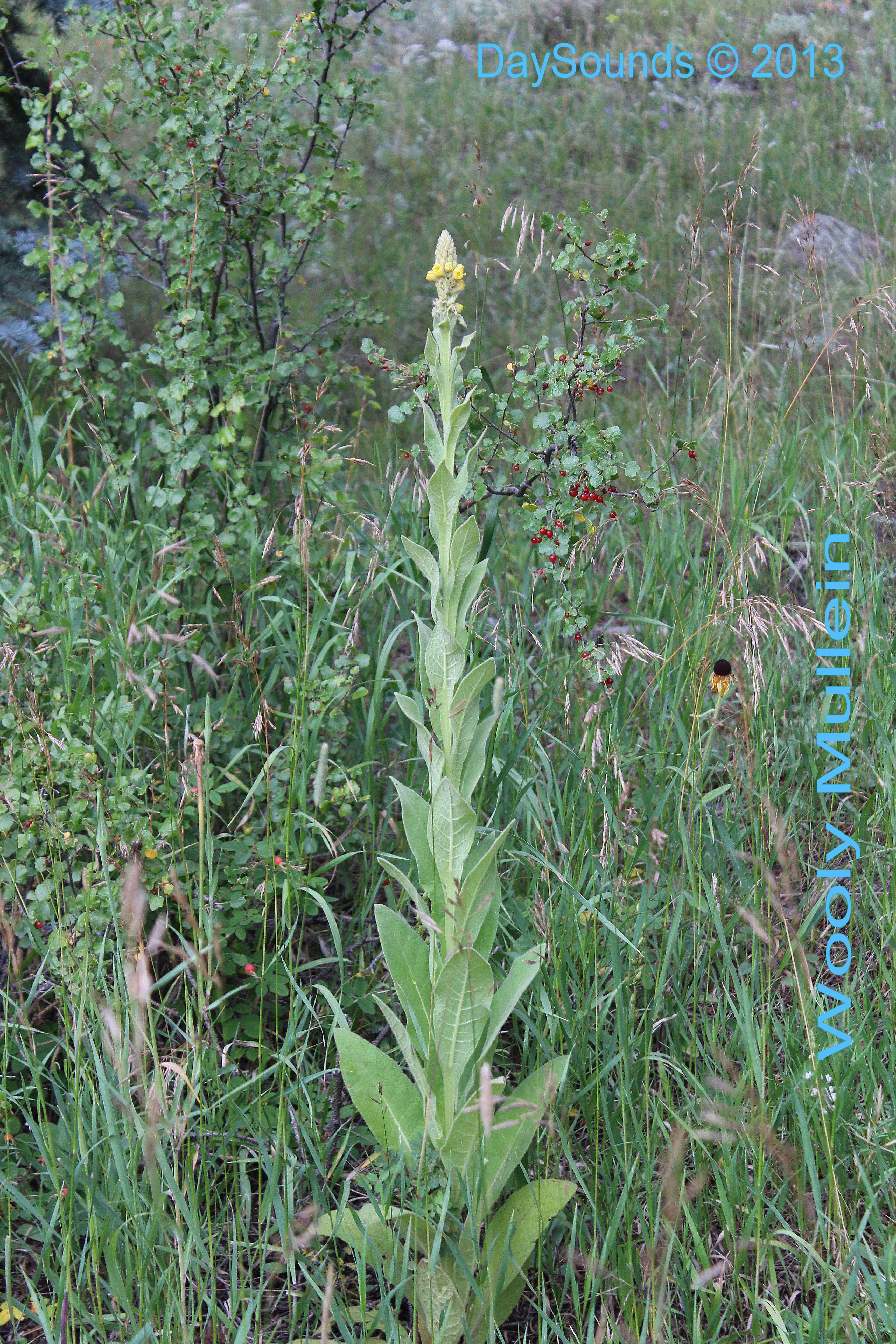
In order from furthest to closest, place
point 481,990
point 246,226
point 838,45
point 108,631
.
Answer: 1. point 838,45
2. point 246,226
3. point 108,631
4. point 481,990

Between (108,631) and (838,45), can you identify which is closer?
(108,631)

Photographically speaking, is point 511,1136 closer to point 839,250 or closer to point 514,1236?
point 514,1236

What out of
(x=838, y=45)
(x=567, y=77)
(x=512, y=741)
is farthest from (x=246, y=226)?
(x=838, y=45)

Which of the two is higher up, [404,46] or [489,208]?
[404,46]

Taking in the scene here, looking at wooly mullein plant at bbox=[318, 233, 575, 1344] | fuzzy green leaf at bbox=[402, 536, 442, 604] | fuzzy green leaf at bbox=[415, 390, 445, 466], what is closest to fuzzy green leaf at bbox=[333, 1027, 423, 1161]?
wooly mullein plant at bbox=[318, 233, 575, 1344]

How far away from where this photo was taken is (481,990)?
58.3 inches

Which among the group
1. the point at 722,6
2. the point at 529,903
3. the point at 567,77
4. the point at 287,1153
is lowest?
the point at 287,1153

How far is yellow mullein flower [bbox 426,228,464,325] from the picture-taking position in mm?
1405

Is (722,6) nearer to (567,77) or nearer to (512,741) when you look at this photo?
(567,77)

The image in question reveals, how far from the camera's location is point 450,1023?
4.92 ft

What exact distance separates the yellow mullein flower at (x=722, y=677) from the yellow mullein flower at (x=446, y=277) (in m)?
1.05

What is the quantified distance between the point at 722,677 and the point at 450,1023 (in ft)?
3.45

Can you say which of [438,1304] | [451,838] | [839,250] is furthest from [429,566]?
[839,250]

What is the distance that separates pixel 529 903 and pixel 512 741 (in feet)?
1.43
